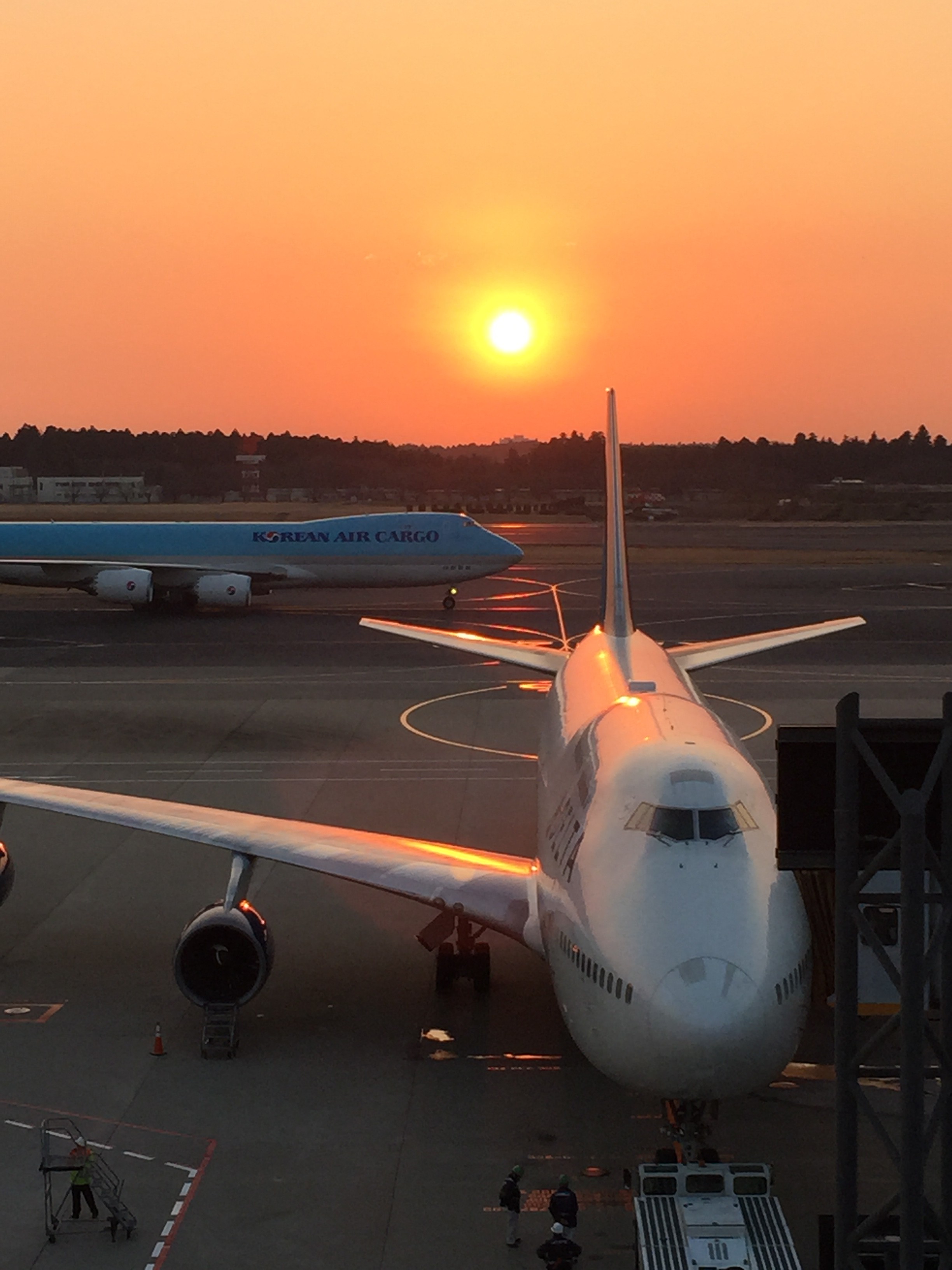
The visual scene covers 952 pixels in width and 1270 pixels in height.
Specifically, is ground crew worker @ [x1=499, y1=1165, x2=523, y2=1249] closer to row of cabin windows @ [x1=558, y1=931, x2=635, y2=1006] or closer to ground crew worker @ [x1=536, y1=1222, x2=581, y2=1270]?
ground crew worker @ [x1=536, y1=1222, x2=581, y2=1270]

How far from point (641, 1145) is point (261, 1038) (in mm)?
6254

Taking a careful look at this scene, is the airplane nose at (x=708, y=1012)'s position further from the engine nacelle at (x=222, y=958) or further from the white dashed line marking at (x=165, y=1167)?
the engine nacelle at (x=222, y=958)

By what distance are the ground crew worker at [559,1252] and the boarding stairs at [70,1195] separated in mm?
4640

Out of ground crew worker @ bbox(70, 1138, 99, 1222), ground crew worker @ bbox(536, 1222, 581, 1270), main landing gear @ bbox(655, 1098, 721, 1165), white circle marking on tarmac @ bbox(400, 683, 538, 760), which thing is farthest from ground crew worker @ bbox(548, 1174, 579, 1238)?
white circle marking on tarmac @ bbox(400, 683, 538, 760)

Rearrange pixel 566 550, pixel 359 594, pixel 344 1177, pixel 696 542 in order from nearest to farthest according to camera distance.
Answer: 1. pixel 344 1177
2. pixel 359 594
3. pixel 566 550
4. pixel 696 542

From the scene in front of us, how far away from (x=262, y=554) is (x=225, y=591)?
3.32 metres

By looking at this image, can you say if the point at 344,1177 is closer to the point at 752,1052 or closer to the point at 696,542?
the point at 752,1052

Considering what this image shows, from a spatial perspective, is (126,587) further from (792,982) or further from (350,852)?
(792,982)

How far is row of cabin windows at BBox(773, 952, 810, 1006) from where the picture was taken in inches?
618

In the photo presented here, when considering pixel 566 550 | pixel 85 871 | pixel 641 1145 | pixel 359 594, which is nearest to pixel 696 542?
pixel 566 550

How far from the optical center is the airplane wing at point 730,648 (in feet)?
106

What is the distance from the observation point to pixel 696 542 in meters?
129

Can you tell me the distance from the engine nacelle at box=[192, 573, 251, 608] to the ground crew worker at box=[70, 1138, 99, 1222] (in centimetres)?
5514

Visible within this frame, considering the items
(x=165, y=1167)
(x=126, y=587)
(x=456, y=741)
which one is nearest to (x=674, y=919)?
(x=165, y=1167)
